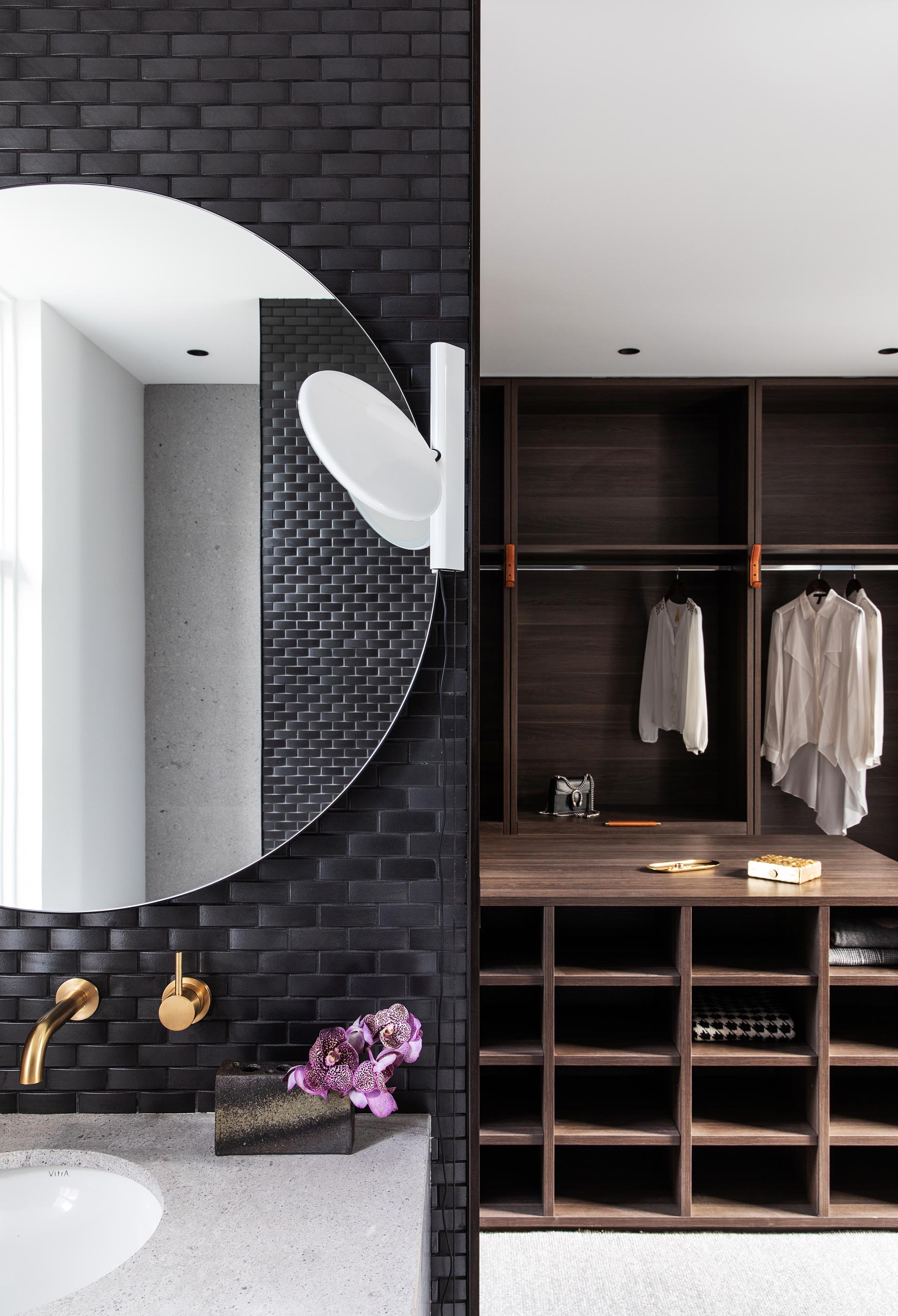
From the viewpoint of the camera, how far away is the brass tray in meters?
2.50

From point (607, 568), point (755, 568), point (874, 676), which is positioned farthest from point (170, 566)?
point (874, 676)

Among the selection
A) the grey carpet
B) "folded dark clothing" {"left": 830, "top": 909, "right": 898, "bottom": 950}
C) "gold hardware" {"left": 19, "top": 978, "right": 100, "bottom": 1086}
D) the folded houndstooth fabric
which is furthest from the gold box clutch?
"gold hardware" {"left": 19, "top": 978, "right": 100, "bottom": 1086}

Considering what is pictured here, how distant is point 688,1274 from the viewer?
221cm

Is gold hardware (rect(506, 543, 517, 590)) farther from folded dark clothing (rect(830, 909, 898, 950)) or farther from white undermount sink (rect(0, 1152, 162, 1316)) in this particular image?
white undermount sink (rect(0, 1152, 162, 1316))

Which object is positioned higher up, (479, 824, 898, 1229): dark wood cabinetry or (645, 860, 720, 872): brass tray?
(645, 860, 720, 872): brass tray

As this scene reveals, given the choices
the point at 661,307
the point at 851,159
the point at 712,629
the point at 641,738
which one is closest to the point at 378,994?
the point at 851,159

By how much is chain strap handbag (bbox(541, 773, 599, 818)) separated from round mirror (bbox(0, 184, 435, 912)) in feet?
9.04

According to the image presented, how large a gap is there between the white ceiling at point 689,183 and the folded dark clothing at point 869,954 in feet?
6.44

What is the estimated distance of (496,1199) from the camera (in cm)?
238

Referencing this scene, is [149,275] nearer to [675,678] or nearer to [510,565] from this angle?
[510,565]

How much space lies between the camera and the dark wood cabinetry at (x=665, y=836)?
2320mm

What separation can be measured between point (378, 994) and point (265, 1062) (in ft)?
0.54

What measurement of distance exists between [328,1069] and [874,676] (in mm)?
3304

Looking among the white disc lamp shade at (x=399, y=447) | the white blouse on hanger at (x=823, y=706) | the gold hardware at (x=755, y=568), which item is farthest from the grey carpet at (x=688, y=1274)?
the gold hardware at (x=755, y=568)
